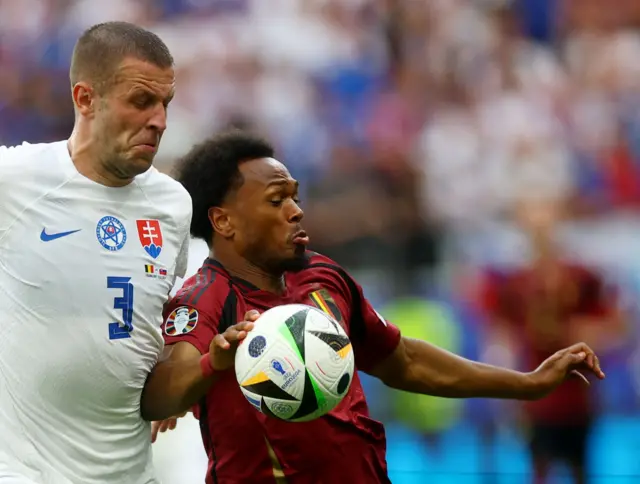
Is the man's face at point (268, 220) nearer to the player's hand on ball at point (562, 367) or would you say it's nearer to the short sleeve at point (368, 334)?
the short sleeve at point (368, 334)

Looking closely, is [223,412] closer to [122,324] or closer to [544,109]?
[122,324]

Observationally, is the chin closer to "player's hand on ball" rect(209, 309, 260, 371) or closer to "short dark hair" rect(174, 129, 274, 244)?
"short dark hair" rect(174, 129, 274, 244)

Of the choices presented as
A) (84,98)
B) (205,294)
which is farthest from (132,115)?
(205,294)

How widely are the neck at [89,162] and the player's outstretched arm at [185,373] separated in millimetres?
680

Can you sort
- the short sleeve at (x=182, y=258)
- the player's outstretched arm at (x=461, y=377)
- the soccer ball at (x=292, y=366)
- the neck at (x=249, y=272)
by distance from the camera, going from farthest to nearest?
the player's outstretched arm at (x=461, y=377)
the neck at (x=249, y=272)
the short sleeve at (x=182, y=258)
the soccer ball at (x=292, y=366)

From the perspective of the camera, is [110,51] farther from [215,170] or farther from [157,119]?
[215,170]

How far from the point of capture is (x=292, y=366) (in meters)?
4.00

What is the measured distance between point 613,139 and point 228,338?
6555mm

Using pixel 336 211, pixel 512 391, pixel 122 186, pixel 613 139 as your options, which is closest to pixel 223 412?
pixel 122 186

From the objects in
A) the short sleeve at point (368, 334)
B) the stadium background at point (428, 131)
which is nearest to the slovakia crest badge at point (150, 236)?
the short sleeve at point (368, 334)

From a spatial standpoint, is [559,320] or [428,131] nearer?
[559,320]

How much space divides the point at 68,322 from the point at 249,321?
654mm

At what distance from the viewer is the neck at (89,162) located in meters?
4.29

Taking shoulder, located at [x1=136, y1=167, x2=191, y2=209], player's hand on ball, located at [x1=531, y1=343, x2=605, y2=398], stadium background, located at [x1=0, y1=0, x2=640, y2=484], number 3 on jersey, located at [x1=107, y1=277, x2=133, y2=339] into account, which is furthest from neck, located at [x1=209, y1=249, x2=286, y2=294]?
stadium background, located at [x1=0, y1=0, x2=640, y2=484]
